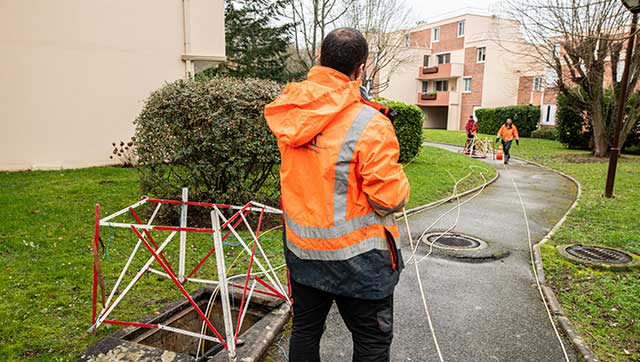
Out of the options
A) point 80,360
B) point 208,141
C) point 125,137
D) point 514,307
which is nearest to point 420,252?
point 514,307

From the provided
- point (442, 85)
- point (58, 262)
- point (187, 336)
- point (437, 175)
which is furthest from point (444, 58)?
point (187, 336)

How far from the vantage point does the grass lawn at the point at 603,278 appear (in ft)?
11.5

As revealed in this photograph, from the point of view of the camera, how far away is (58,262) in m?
4.67

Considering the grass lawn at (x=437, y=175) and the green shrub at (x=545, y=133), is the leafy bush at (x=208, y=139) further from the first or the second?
the green shrub at (x=545, y=133)

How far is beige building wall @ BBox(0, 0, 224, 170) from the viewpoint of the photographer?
987 cm

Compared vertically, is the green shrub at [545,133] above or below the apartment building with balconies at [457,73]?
below

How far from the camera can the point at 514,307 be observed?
4.12m

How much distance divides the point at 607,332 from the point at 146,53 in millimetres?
11814

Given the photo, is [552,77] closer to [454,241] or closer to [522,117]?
[522,117]

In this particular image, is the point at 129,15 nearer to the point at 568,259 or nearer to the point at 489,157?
the point at 568,259

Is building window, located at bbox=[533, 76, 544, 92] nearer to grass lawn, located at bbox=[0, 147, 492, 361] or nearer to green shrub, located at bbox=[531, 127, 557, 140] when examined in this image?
green shrub, located at bbox=[531, 127, 557, 140]

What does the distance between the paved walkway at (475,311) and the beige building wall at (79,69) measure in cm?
804

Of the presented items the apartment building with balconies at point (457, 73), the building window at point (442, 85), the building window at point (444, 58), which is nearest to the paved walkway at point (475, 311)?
the apartment building with balconies at point (457, 73)

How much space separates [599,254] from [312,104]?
16.7ft
